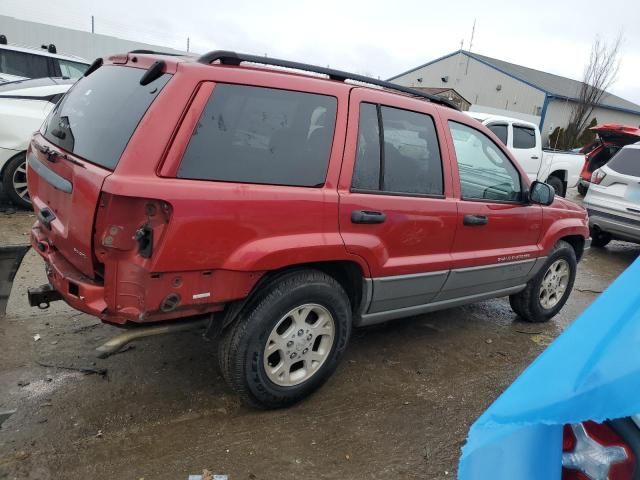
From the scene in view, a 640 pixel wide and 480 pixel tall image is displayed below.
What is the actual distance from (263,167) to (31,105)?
4.85 m

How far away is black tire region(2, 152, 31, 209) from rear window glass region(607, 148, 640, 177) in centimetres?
808

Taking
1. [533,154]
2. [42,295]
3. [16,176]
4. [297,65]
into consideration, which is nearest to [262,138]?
[297,65]

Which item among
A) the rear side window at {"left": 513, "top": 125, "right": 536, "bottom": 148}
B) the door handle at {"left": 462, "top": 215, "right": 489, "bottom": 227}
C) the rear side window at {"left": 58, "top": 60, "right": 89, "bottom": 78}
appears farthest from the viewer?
the rear side window at {"left": 513, "top": 125, "right": 536, "bottom": 148}

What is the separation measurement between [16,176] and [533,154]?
9.52 meters

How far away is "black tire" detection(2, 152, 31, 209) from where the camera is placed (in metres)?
5.93

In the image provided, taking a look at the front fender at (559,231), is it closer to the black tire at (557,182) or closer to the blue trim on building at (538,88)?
the black tire at (557,182)

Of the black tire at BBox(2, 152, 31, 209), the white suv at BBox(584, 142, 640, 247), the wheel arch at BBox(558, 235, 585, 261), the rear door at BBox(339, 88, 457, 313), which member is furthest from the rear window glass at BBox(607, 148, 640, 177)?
the black tire at BBox(2, 152, 31, 209)

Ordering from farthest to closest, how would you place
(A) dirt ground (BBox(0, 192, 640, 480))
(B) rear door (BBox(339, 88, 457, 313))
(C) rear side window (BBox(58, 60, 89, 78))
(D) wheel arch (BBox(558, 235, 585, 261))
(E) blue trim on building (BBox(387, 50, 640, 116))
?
(E) blue trim on building (BBox(387, 50, 640, 116)) → (C) rear side window (BBox(58, 60, 89, 78)) → (D) wheel arch (BBox(558, 235, 585, 261)) → (B) rear door (BBox(339, 88, 457, 313)) → (A) dirt ground (BBox(0, 192, 640, 480))

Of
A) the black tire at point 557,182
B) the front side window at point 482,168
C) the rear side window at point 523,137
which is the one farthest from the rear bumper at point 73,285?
the black tire at point 557,182

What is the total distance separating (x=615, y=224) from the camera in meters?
7.42

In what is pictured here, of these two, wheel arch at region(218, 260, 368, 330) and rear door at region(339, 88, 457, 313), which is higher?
rear door at region(339, 88, 457, 313)

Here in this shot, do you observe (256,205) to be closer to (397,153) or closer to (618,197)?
(397,153)

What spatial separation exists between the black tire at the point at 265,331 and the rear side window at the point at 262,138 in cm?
56

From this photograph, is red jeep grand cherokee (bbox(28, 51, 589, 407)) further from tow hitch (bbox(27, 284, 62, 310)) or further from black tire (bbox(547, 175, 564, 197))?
black tire (bbox(547, 175, 564, 197))
